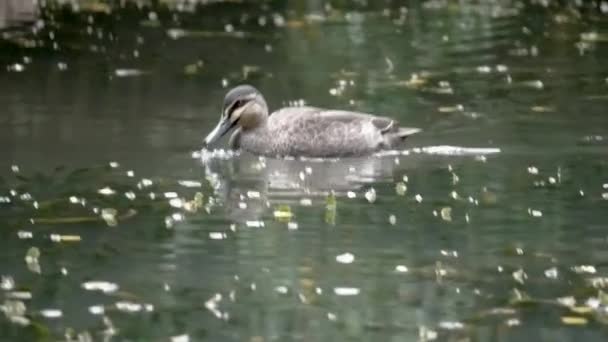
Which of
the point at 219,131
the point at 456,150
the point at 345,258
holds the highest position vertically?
the point at 219,131

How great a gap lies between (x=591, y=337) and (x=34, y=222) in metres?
3.81

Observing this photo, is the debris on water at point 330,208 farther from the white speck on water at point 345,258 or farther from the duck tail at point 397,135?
the duck tail at point 397,135

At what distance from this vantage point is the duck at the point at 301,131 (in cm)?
1273

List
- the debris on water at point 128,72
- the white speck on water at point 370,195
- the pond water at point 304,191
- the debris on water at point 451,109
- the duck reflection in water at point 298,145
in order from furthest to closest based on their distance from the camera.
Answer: the debris on water at point 128,72 < the debris on water at point 451,109 < the duck reflection in water at point 298,145 < the white speck on water at point 370,195 < the pond water at point 304,191

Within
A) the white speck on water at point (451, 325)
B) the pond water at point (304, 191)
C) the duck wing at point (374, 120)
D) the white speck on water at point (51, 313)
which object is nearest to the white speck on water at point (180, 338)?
the pond water at point (304, 191)

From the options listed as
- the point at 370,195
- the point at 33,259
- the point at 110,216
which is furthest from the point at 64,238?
the point at 370,195

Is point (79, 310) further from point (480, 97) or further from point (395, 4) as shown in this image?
point (395, 4)

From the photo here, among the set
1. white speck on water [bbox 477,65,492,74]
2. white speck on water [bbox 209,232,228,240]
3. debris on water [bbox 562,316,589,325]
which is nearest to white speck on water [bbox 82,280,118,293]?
white speck on water [bbox 209,232,228,240]

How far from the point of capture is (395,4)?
72.8 ft

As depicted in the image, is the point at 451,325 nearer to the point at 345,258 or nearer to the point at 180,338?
the point at 180,338

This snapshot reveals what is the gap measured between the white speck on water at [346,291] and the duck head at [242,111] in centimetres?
438

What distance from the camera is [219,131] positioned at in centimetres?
1292

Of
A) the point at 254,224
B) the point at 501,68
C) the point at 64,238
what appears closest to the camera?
the point at 64,238

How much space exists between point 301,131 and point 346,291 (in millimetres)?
4177
